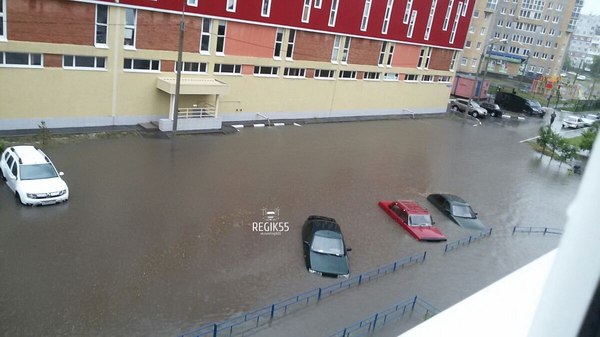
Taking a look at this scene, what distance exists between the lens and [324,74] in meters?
25.0

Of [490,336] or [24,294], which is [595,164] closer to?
[490,336]

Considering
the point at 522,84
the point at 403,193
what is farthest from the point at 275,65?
the point at 522,84

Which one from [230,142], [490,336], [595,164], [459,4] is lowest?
[230,142]

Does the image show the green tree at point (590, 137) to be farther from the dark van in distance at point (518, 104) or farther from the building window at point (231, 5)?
the dark van in distance at point (518, 104)

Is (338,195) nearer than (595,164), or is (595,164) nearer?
(595,164)

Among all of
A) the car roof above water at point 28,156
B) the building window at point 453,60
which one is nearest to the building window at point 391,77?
the building window at point 453,60

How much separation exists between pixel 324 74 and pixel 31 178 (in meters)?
16.7

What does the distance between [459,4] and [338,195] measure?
21652 millimetres

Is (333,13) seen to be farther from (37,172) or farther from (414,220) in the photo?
(37,172)

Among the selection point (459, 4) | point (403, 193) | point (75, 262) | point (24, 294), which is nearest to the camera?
point (24, 294)

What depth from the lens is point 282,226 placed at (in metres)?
11.9

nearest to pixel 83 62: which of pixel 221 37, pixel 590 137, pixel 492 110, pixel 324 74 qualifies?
pixel 221 37

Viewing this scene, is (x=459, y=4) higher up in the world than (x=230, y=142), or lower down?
higher up

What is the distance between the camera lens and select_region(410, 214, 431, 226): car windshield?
42.2ft
